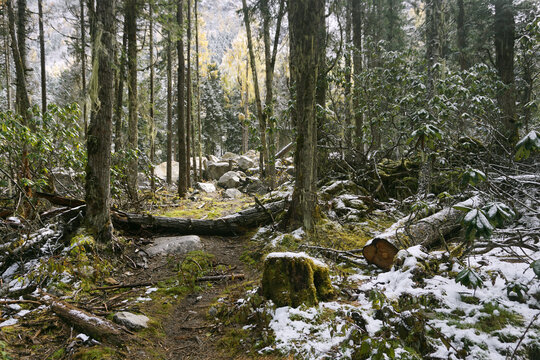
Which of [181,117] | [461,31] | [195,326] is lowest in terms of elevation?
[195,326]

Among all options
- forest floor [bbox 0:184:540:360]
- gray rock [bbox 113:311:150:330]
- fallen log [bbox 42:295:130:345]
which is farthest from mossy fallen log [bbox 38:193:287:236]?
gray rock [bbox 113:311:150:330]

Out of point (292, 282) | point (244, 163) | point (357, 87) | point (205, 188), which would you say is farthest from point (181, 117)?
point (292, 282)

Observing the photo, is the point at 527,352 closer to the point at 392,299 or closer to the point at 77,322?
the point at 392,299

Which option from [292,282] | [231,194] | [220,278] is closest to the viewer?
[292,282]

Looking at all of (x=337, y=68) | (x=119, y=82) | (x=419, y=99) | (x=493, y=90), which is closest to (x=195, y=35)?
(x=119, y=82)

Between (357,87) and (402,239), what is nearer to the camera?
(402,239)

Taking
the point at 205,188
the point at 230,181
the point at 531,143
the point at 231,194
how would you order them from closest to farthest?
1. the point at 531,143
2. the point at 231,194
3. the point at 205,188
4. the point at 230,181

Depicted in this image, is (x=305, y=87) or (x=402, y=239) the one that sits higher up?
(x=305, y=87)

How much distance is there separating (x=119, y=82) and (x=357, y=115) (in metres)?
8.37

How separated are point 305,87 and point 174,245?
13.9 feet

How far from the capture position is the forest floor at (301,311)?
2482 millimetres

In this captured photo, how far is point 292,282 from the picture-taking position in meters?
3.43

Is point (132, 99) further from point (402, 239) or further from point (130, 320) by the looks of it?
point (402, 239)

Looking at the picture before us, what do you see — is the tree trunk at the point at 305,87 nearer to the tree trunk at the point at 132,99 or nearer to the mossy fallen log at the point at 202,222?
the mossy fallen log at the point at 202,222
